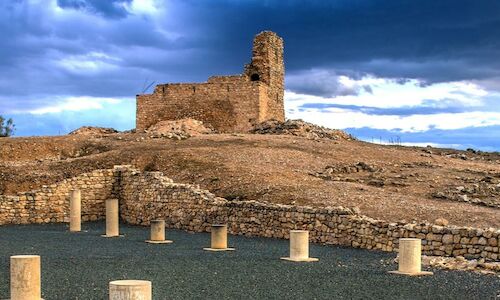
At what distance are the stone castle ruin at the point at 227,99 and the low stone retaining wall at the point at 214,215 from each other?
1439 cm

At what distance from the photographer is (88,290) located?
462 inches

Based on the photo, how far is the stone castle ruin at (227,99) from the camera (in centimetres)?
4159

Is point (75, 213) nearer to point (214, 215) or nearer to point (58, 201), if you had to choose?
point (58, 201)

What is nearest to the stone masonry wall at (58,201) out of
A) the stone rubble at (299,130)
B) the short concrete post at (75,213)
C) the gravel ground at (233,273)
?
the short concrete post at (75,213)

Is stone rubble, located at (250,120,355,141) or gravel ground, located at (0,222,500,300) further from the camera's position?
stone rubble, located at (250,120,355,141)

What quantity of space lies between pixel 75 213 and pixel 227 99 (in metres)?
18.7

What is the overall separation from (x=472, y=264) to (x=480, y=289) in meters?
2.29

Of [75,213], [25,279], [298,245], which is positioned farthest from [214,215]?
[25,279]

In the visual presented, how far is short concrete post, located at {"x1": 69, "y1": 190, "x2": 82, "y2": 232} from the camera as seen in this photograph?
2433 centimetres

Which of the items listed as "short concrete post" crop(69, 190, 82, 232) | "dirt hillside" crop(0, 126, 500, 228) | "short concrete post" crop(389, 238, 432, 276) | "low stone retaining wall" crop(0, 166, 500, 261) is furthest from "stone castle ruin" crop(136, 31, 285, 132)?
"short concrete post" crop(389, 238, 432, 276)

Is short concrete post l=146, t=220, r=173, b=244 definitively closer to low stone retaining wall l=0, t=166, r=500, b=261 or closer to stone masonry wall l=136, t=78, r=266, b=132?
low stone retaining wall l=0, t=166, r=500, b=261

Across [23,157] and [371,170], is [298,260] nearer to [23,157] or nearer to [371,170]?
[371,170]

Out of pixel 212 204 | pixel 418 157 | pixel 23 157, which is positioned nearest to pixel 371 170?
pixel 418 157

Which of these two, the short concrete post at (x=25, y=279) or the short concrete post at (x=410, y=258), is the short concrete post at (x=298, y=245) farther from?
the short concrete post at (x=25, y=279)
